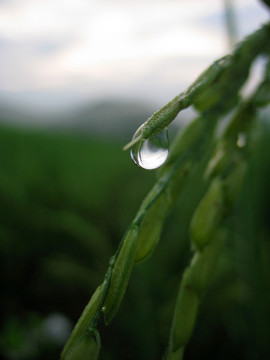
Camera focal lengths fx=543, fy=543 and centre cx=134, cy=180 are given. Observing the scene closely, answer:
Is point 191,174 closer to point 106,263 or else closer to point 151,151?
point 151,151

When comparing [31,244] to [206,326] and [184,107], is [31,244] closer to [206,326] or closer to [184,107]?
[206,326]

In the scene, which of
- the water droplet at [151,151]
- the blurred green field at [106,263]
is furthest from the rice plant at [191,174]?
the blurred green field at [106,263]

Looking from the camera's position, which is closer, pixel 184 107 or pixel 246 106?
pixel 184 107

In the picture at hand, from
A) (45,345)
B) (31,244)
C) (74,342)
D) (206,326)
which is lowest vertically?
(206,326)

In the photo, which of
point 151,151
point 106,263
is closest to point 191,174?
point 151,151

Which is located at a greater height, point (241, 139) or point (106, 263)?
point (241, 139)

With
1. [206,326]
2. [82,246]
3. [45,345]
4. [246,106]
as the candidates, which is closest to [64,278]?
[82,246]
